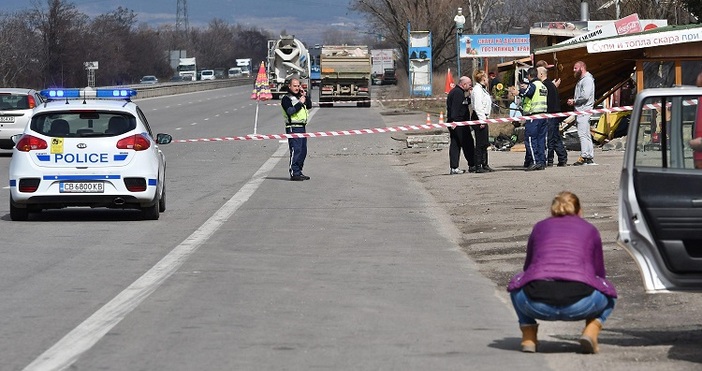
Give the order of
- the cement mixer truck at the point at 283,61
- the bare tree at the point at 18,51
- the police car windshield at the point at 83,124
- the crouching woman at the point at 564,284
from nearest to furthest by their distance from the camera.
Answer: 1. the crouching woman at the point at 564,284
2. the police car windshield at the point at 83,124
3. the cement mixer truck at the point at 283,61
4. the bare tree at the point at 18,51

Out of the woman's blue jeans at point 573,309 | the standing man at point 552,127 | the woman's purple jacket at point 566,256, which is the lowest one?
the woman's blue jeans at point 573,309

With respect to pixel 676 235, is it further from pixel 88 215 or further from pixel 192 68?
pixel 192 68

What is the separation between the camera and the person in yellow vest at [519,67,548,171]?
2308 centimetres

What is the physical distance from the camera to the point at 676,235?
809 centimetres

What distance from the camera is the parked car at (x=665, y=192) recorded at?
8.06 m

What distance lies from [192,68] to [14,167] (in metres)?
139

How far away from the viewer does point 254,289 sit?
10766 millimetres

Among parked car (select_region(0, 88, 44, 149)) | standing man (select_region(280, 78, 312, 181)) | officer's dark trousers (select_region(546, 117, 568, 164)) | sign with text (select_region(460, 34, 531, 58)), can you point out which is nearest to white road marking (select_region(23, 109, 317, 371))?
standing man (select_region(280, 78, 312, 181))

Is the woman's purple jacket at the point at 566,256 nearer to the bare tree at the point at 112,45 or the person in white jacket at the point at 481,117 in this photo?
the person in white jacket at the point at 481,117

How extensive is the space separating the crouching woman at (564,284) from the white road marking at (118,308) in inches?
107

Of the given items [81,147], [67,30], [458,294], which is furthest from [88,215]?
[67,30]

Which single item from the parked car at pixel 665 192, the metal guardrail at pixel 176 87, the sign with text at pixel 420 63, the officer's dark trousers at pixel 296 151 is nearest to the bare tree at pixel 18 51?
the metal guardrail at pixel 176 87

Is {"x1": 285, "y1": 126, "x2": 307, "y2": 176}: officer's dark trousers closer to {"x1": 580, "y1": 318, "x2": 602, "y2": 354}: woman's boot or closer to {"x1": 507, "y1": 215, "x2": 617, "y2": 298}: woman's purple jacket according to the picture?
{"x1": 507, "y1": 215, "x2": 617, "y2": 298}: woman's purple jacket

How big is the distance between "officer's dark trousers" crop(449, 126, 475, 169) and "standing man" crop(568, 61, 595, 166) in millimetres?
1919
